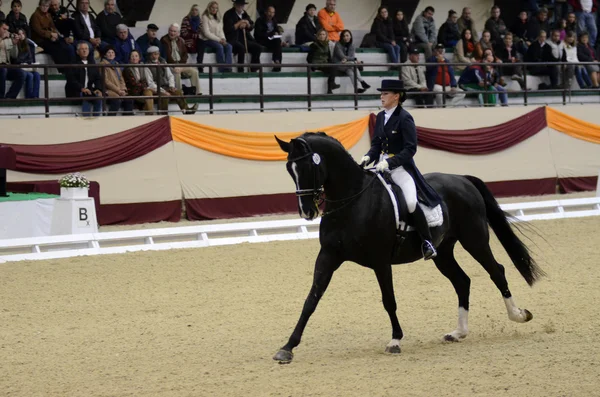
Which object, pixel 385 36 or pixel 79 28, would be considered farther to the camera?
pixel 385 36

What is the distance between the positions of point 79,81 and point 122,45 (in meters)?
1.43

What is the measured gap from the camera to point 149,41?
16234mm

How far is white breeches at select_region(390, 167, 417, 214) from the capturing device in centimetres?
682

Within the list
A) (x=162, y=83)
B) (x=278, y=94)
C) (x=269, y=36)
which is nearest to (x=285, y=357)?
(x=162, y=83)

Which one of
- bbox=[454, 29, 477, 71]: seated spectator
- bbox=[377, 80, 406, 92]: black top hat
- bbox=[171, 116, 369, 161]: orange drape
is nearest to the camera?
bbox=[377, 80, 406, 92]: black top hat

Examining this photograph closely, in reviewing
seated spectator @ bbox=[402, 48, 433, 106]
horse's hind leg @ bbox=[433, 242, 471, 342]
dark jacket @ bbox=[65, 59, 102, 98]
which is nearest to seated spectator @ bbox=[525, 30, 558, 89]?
seated spectator @ bbox=[402, 48, 433, 106]

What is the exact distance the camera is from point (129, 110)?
1496cm

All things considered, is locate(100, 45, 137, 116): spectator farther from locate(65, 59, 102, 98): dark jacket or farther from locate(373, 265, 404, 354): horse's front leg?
locate(373, 265, 404, 354): horse's front leg

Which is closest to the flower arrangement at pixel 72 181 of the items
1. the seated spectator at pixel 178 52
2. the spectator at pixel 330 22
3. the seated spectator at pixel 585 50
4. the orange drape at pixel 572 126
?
the seated spectator at pixel 178 52

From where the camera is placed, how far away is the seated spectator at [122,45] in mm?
15594

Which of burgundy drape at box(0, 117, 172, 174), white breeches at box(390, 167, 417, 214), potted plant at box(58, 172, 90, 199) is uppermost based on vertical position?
white breeches at box(390, 167, 417, 214)

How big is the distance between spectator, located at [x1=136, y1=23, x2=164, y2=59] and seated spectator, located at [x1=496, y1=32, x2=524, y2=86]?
291 inches

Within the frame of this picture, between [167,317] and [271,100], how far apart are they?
893cm

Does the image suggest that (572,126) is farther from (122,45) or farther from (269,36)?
(122,45)
